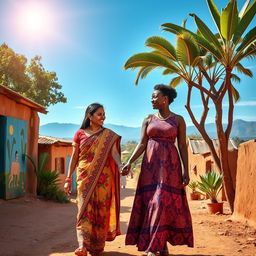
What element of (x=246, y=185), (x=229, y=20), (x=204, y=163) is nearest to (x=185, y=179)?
(x=246, y=185)

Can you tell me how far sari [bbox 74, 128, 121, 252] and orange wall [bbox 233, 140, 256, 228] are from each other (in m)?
2.93

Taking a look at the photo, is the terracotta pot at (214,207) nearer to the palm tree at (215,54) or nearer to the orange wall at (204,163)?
the palm tree at (215,54)

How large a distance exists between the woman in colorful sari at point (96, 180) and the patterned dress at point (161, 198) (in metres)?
0.40

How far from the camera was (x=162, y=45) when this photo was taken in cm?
1107

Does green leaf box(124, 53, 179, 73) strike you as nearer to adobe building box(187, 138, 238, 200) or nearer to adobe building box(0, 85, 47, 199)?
adobe building box(0, 85, 47, 199)

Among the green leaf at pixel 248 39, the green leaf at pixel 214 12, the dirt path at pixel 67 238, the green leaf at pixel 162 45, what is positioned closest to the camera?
the dirt path at pixel 67 238

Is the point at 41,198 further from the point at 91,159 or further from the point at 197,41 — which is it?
the point at 91,159

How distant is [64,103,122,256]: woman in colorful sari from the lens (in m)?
4.41

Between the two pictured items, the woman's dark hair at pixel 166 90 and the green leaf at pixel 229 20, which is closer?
the woman's dark hair at pixel 166 90

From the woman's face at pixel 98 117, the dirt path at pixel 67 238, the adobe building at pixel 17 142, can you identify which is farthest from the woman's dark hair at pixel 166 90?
the adobe building at pixel 17 142

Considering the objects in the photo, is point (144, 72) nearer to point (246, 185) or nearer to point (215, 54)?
point (215, 54)

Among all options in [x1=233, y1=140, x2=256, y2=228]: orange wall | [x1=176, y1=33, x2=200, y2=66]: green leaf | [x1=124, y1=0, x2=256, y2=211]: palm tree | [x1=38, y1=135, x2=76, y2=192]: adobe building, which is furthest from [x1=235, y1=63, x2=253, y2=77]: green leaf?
[x1=38, y1=135, x2=76, y2=192]: adobe building

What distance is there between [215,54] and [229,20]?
0.92 meters

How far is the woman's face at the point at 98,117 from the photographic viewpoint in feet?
15.3
